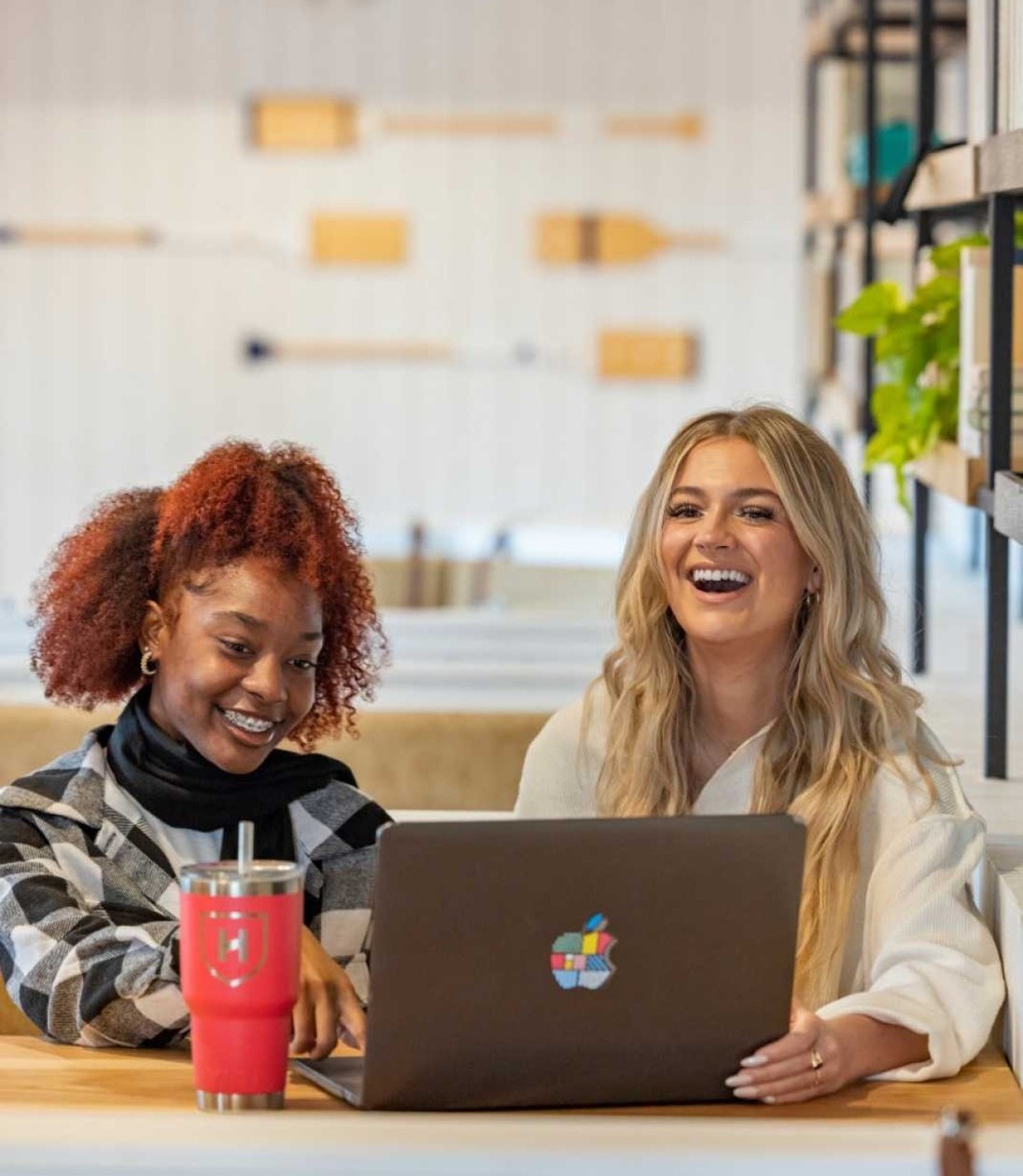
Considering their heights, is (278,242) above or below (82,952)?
above

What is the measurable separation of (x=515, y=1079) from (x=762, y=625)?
664 mm

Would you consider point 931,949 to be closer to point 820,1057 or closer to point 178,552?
point 820,1057

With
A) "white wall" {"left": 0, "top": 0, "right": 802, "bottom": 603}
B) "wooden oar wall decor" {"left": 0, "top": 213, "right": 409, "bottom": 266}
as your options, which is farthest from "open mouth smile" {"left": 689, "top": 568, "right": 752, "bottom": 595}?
"wooden oar wall decor" {"left": 0, "top": 213, "right": 409, "bottom": 266}

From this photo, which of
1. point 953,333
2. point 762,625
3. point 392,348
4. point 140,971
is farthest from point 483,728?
point 392,348

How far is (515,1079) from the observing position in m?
1.54

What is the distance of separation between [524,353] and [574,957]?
416 cm

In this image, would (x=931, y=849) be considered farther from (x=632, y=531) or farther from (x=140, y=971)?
(x=140, y=971)

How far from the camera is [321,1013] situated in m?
1.62

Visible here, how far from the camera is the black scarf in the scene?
72.4 inches

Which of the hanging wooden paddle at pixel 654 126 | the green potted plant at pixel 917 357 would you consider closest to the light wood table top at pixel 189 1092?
the green potted plant at pixel 917 357

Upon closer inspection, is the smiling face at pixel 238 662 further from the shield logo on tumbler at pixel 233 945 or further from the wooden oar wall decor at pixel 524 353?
the wooden oar wall decor at pixel 524 353

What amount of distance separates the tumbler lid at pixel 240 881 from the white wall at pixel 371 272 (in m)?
4.19

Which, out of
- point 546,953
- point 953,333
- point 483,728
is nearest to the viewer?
point 546,953

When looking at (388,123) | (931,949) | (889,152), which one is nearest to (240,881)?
(931,949)
